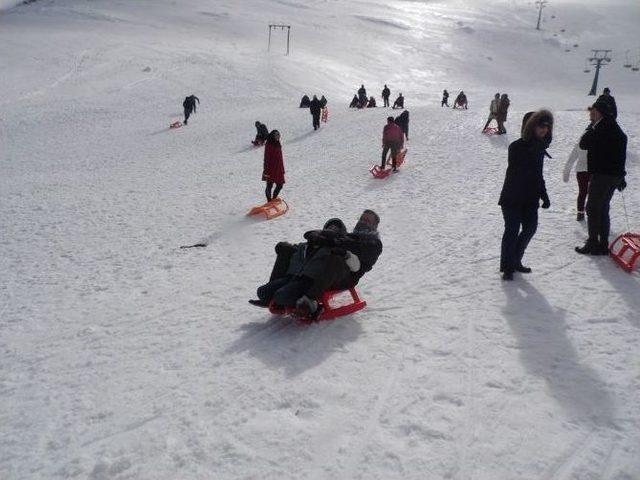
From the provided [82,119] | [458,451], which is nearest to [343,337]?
[458,451]

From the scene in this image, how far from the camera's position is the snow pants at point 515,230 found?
194 inches

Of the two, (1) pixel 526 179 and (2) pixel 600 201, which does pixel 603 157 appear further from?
(1) pixel 526 179

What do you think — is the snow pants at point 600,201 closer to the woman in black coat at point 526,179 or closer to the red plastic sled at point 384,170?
the woman in black coat at point 526,179

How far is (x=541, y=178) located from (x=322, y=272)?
2233 mm

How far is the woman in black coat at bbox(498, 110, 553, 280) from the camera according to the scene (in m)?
4.62

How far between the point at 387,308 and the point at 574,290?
1769 millimetres

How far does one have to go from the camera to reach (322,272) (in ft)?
14.1

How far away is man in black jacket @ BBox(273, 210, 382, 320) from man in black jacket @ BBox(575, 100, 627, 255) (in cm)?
257

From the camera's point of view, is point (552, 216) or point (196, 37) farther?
point (196, 37)

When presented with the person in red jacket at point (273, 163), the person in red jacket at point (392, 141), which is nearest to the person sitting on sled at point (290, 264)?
the person in red jacket at point (273, 163)

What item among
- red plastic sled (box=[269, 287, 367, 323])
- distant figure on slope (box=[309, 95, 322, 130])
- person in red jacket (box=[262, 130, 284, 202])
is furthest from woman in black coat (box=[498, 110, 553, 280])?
distant figure on slope (box=[309, 95, 322, 130])

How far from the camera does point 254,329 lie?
4.61m

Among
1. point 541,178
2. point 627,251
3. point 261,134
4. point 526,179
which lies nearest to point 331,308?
point 526,179

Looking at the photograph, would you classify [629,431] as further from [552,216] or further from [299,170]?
[299,170]
